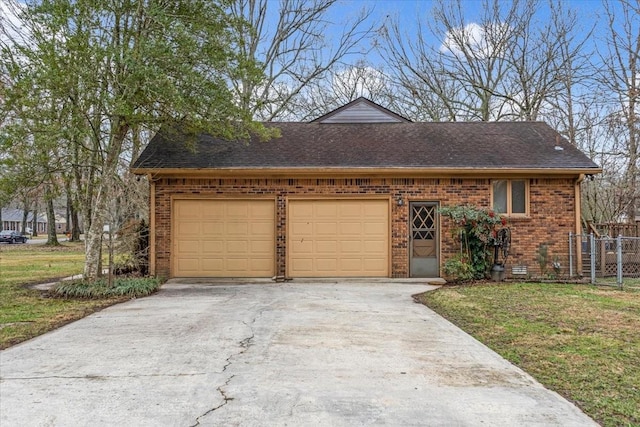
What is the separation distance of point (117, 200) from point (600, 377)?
342 inches

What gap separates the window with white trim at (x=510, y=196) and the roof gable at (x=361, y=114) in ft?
13.5

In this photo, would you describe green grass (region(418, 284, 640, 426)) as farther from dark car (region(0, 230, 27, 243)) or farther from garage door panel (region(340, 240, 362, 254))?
dark car (region(0, 230, 27, 243))

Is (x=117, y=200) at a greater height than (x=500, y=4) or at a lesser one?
lesser

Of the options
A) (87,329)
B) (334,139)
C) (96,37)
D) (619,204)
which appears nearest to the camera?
(87,329)

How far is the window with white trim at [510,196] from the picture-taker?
11.4m

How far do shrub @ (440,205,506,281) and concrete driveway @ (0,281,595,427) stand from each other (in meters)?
4.17

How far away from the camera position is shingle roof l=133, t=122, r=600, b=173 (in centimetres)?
1127

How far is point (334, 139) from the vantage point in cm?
1309

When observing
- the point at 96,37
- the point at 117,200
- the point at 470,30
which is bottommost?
the point at 117,200

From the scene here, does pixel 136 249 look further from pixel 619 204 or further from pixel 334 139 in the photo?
pixel 619 204

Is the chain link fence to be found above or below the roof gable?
below

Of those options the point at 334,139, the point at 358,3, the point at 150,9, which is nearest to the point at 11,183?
the point at 150,9

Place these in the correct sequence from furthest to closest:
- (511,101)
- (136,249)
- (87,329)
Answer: (511,101), (136,249), (87,329)

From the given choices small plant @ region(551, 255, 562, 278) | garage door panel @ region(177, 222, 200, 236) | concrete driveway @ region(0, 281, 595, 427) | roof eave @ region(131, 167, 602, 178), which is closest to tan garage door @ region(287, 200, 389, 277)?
roof eave @ region(131, 167, 602, 178)
